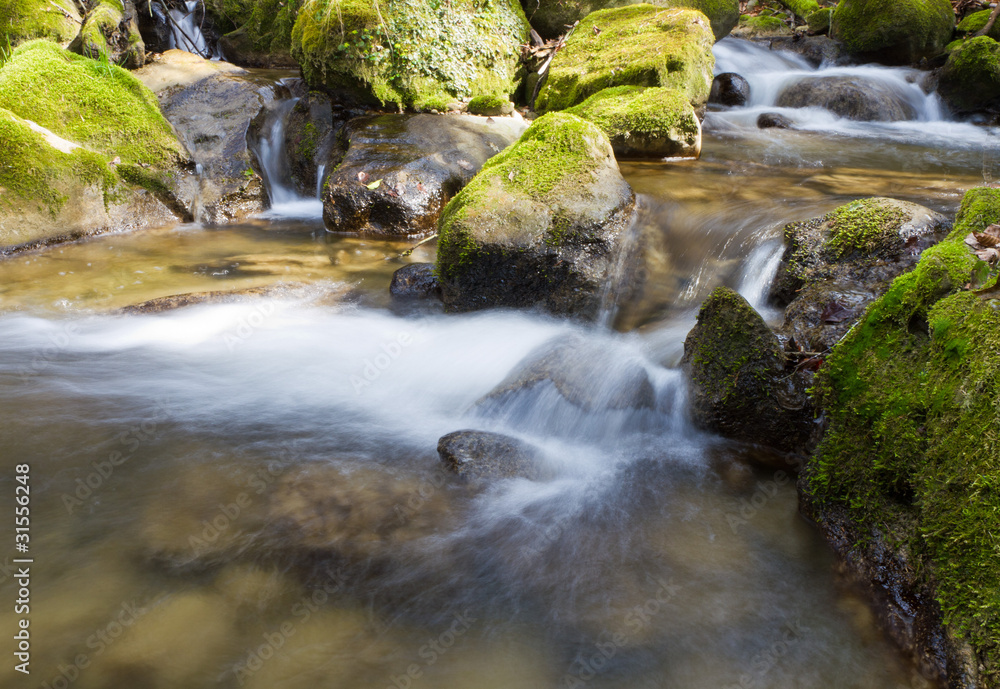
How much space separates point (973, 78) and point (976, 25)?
10.5 feet

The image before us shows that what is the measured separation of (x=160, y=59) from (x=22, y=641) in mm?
10738

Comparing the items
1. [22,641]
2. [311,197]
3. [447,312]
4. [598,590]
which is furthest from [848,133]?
[22,641]

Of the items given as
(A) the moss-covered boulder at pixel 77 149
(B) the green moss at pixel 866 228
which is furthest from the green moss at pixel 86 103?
(B) the green moss at pixel 866 228

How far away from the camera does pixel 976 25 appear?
11992 millimetres

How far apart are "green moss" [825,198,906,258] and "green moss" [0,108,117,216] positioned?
8.14 meters

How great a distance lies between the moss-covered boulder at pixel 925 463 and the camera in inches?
81.3

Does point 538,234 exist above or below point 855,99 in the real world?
below

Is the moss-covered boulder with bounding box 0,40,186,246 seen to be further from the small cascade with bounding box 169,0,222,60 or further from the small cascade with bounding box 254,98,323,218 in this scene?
the small cascade with bounding box 169,0,222,60

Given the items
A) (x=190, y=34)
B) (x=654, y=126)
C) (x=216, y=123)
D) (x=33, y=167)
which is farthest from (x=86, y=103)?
(x=654, y=126)

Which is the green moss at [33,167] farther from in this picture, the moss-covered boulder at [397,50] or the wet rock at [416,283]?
the wet rock at [416,283]

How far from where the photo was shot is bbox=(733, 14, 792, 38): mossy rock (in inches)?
591
